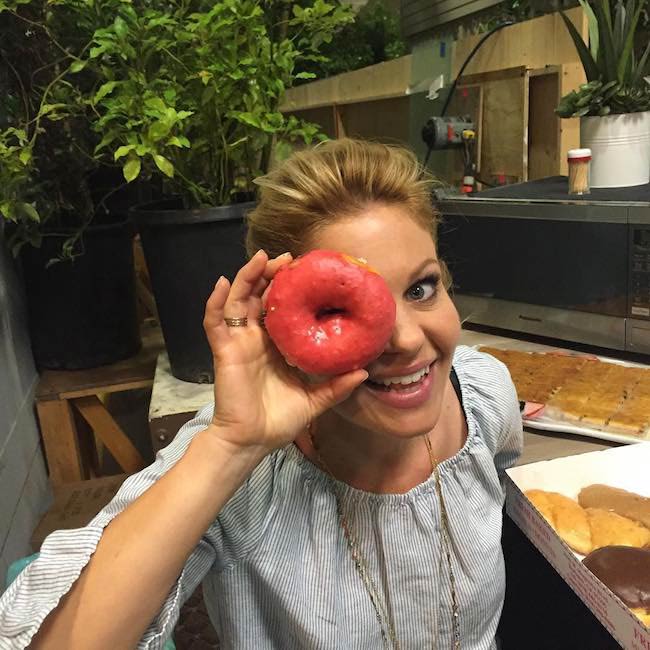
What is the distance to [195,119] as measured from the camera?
133 cm

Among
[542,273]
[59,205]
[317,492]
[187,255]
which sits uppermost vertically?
[59,205]

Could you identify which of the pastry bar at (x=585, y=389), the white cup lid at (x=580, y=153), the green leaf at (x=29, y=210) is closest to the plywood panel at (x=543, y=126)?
the white cup lid at (x=580, y=153)

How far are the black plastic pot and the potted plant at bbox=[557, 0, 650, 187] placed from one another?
116 cm

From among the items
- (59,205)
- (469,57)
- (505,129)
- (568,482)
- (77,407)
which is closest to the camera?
(568,482)

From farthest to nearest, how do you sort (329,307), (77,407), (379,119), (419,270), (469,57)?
(379,119) → (469,57) → (77,407) → (419,270) → (329,307)

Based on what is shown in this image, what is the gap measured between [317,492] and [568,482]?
37cm


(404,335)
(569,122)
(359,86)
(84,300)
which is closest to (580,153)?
(569,122)

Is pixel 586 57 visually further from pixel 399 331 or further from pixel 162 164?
pixel 399 331

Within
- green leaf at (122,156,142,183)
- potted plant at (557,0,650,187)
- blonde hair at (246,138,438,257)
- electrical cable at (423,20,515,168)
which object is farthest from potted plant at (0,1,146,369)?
potted plant at (557,0,650,187)

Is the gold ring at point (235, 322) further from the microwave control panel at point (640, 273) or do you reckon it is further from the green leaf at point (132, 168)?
the microwave control panel at point (640, 273)

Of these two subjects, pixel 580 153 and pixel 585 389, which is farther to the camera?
pixel 580 153

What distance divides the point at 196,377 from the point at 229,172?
18.7 inches

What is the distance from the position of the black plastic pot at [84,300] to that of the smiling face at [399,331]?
105 cm

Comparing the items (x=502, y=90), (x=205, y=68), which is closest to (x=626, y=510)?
(x=205, y=68)
